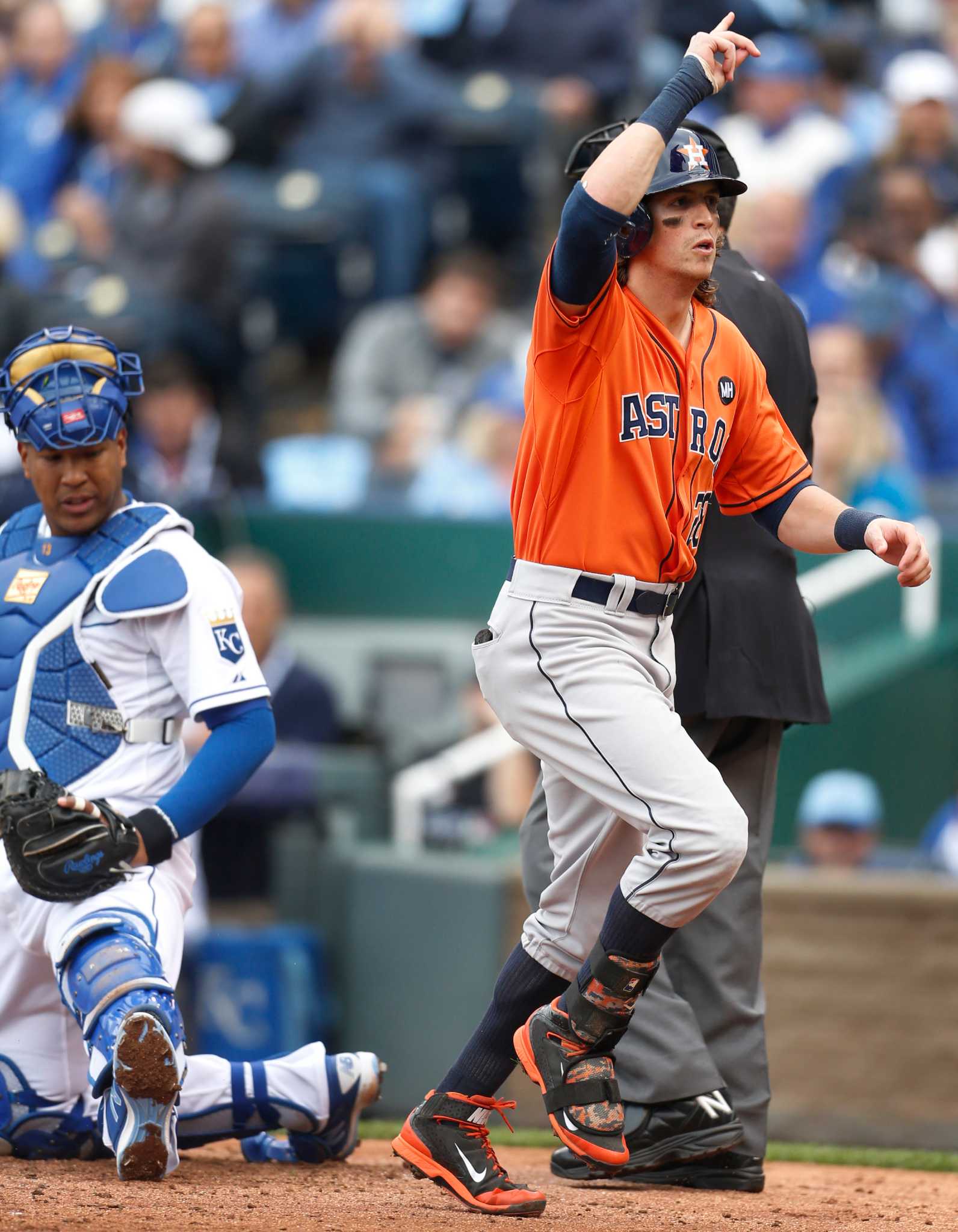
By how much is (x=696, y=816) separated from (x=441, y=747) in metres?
4.42

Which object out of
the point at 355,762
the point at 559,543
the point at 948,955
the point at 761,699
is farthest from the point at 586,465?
the point at 355,762

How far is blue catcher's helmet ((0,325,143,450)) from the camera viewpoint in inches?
160

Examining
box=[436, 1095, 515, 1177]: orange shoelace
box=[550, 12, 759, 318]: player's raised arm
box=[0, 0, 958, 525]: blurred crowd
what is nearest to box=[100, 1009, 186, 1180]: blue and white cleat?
box=[436, 1095, 515, 1177]: orange shoelace

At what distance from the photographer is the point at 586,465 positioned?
362cm

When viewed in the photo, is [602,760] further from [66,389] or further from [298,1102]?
[66,389]

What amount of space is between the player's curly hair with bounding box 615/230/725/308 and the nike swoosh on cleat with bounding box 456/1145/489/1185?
159 cm

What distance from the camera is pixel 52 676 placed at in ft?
13.3

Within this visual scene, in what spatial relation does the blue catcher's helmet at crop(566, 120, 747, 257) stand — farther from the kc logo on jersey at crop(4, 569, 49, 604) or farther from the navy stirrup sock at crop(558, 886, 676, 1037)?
the kc logo on jersey at crop(4, 569, 49, 604)

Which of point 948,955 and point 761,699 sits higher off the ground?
point 761,699

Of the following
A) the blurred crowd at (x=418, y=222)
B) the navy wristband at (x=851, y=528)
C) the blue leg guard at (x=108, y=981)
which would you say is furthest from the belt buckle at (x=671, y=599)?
the blurred crowd at (x=418, y=222)

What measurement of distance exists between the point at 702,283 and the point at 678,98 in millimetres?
526

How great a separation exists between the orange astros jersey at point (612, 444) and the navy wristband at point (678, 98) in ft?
0.87

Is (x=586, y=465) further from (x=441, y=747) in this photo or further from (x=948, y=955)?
(x=441, y=747)

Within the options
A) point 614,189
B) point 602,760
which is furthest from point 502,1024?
point 614,189
